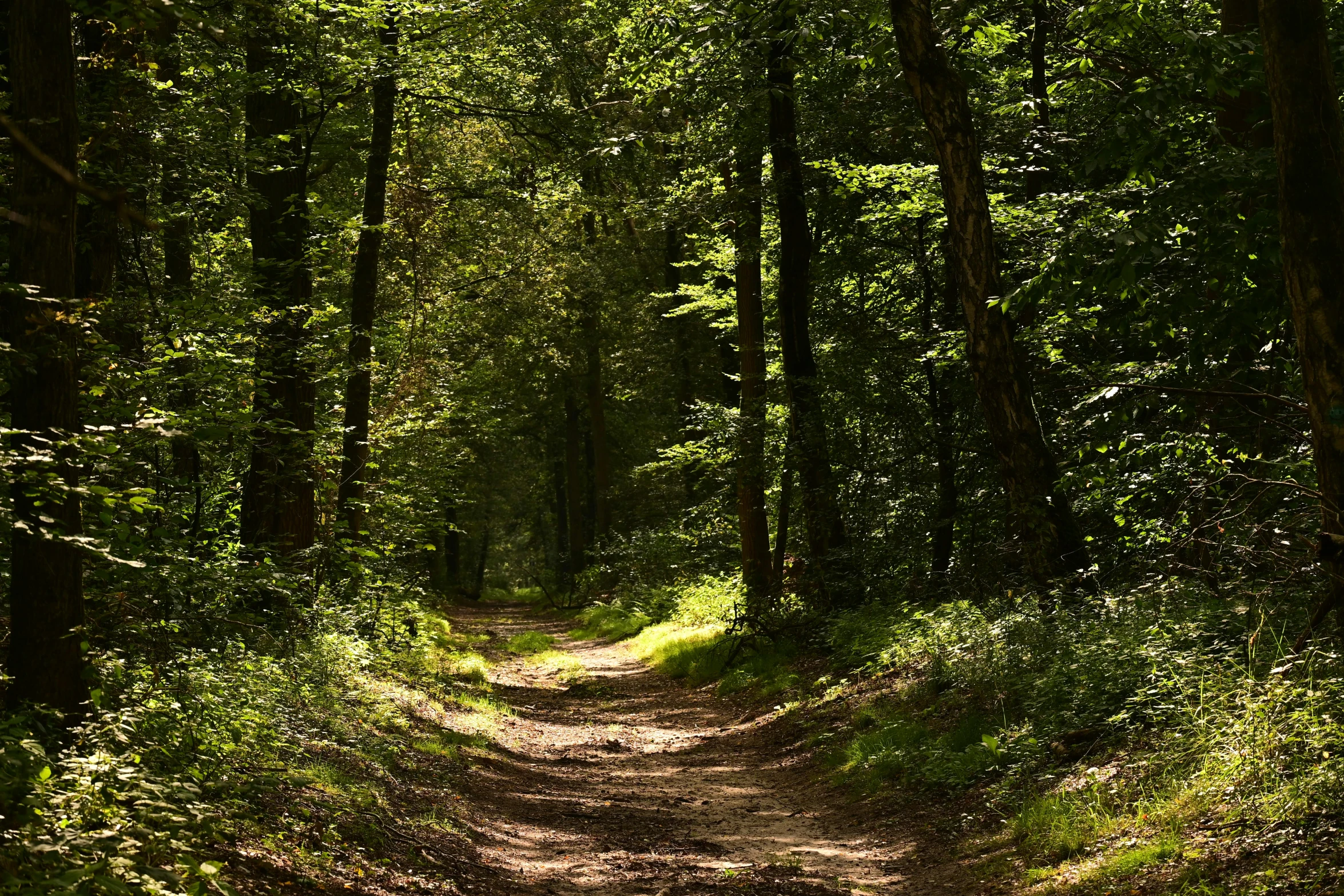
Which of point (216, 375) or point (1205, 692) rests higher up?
point (216, 375)

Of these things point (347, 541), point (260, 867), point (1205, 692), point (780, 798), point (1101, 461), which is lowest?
point (780, 798)

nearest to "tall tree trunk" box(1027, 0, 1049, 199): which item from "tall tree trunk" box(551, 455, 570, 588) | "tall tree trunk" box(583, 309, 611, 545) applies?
"tall tree trunk" box(583, 309, 611, 545)

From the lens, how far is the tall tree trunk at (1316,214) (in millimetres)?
5027

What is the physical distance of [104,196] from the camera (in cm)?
190

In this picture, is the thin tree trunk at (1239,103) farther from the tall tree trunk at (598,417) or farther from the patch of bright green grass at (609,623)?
the tall tree trunk at (598,417)

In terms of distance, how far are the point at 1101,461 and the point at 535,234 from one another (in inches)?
573

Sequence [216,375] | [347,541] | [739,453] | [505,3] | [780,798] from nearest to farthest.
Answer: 1. [216,375]
2. [780,798]
3. [347,541]
4. [505,3]
5. [739,453]

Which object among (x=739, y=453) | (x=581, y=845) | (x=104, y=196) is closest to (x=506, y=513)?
(x=739, y=453)

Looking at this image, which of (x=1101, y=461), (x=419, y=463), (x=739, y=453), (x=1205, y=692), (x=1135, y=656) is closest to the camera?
(x=1205, y=692)

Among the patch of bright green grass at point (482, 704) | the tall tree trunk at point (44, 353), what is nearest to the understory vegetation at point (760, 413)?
the tall tree trunk at point (44, 353)

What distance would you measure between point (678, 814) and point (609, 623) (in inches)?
612

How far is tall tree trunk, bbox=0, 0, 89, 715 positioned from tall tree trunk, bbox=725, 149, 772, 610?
410 inches

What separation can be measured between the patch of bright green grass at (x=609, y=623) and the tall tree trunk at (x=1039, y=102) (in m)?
12.8

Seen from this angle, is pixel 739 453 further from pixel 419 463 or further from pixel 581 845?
pixel 581 845
